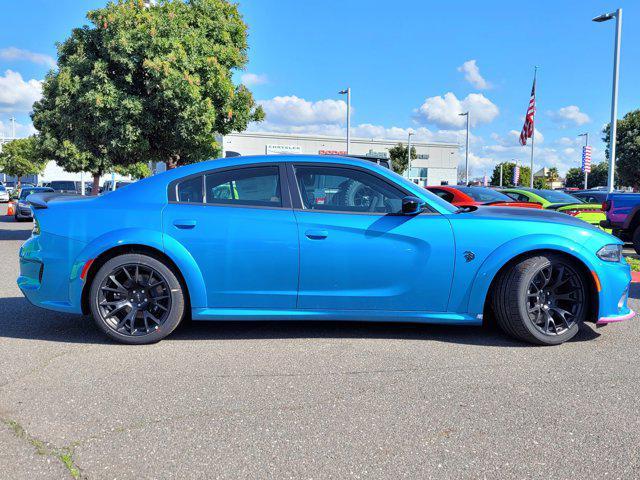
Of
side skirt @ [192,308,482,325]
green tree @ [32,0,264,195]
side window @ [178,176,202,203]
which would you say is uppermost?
green tree @ [32,0,264,195]

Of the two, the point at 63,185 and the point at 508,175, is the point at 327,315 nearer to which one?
the point at 63,185

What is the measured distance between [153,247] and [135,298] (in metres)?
0.46

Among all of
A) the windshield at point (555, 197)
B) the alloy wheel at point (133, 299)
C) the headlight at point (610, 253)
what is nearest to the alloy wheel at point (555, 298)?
the headlight at point (610, 253)

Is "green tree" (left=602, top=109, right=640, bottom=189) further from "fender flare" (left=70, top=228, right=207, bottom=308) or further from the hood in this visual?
"fender flare" (left=70, top=228, right=207, bottom=308)

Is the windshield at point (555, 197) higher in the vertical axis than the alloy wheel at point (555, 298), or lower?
higher

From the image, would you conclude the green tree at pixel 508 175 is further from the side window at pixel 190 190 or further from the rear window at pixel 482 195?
the side window at pixel 190 190

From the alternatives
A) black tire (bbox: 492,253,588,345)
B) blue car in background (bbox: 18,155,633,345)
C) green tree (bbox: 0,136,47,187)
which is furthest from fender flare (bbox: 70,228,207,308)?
green tree (bbox: 0,136,47,187)

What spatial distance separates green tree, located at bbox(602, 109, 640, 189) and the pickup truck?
3843 centimetres

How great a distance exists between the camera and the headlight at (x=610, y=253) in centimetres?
434

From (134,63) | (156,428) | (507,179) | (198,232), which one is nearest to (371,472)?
(156,428)

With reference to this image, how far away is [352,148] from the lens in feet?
258

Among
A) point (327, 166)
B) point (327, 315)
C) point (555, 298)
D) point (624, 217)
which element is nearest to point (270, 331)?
point (327, 315)

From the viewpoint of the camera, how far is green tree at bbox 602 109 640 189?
146ft

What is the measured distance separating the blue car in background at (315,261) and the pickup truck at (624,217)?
663 centimetres
